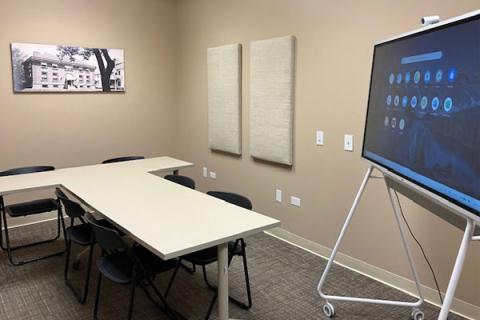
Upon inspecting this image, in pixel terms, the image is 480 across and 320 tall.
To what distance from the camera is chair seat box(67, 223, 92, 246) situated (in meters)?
2.95

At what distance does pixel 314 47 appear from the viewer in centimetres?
343

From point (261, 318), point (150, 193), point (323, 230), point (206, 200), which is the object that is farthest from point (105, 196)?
point (323, 230)

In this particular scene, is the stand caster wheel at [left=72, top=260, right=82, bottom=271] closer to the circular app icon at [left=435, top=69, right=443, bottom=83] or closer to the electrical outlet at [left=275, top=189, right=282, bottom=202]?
the electrical outlet at [left=275, top=189, right=282, bottom=202]

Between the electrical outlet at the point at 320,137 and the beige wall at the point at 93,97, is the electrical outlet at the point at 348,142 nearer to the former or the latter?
the electrical outlet at the point at 320,137

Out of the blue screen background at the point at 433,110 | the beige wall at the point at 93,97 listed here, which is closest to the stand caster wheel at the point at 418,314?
the blue screen background at the point at 433,110

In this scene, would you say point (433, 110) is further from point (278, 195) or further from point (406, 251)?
point (278, 195)

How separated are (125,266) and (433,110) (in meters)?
1.96

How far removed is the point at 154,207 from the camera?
257cm

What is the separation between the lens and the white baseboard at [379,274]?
266cm

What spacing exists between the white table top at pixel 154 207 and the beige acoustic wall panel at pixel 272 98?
1.04m

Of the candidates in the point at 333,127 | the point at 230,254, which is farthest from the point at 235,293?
the point at 333,127

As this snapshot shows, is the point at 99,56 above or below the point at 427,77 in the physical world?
above

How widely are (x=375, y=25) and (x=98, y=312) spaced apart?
2.90 metres

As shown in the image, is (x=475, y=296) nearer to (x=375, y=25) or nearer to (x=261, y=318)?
(x=261, y=318)
